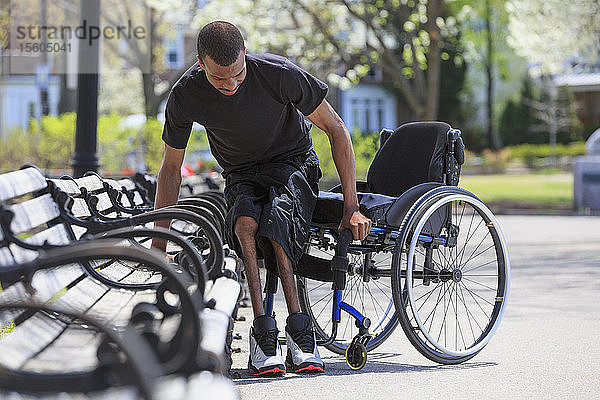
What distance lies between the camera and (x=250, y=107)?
16.0 ft

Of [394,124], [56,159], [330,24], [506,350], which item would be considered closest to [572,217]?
[330,24]

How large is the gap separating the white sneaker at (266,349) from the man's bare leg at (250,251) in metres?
0.09

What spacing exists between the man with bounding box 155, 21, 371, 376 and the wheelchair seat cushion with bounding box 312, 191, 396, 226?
0.14 metres

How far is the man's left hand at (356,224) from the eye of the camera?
5027mm

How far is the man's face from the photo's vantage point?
4586 mm

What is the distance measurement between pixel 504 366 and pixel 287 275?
49.5 inches

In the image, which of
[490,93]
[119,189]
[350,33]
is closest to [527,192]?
[350,33]

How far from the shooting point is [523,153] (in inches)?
1705

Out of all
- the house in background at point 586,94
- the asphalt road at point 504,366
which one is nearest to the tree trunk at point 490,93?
the house in background at point 586,94

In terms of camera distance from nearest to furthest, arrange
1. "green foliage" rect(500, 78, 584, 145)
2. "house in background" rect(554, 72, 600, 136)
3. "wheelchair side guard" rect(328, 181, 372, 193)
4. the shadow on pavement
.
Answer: the shadow on pavement < "wheelchair side guard" rect(328, 181, 372, 193) < "green foliage" rect(500, 78, 584, 145) < "house in background" rect(554, 72, 600, 136)

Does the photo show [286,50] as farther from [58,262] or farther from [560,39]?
[58,262]

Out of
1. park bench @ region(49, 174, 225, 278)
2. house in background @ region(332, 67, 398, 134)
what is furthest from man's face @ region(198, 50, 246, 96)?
house in background @ region(332, 67, 398, 134)

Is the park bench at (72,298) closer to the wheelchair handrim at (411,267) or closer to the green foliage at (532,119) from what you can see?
the wheelchair handrim at (411,267)

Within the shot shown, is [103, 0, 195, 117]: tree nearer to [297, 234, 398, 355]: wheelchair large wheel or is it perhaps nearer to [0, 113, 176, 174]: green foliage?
[0, 113, 176, 174]: green foliage
